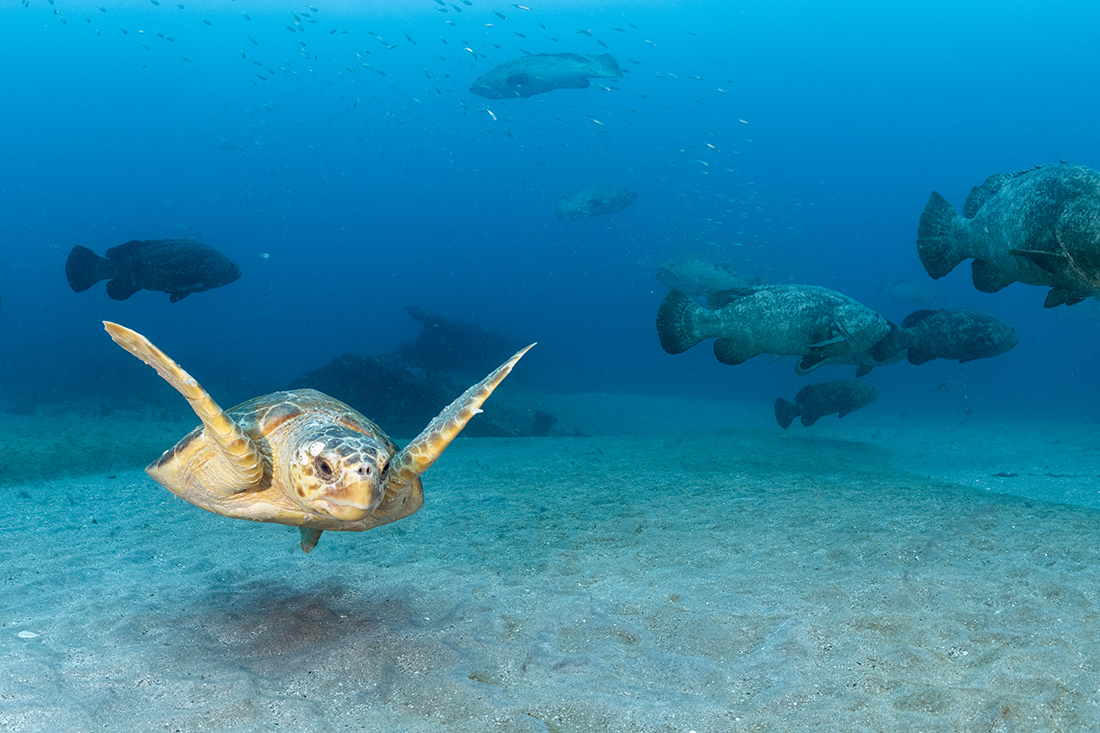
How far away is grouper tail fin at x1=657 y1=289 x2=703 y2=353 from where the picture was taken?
6211 millimetres

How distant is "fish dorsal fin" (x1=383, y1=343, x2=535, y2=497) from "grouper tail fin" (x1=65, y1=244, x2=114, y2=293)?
26.8 feet

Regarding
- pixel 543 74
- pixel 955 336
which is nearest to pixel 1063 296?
pixel 955 336

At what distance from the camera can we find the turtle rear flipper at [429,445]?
278 cm

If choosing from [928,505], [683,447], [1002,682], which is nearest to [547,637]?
[1002,682]

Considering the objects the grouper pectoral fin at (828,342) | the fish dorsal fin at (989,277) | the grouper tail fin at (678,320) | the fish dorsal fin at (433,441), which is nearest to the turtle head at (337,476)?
the fish dorsal fin at (433,441)

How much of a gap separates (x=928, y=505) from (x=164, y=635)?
5.69 meters

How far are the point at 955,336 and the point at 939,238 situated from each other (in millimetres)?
2831

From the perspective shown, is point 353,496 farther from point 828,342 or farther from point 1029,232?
point 828,342

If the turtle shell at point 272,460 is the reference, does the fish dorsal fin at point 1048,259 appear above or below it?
above

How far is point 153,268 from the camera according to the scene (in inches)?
324

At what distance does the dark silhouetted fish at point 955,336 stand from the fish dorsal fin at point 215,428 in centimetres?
674

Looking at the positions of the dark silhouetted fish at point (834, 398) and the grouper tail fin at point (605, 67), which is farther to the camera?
the grouper tail fin at point (605, 67)

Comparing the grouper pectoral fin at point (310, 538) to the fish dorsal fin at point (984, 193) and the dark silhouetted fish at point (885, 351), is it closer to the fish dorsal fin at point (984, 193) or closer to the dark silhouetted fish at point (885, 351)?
the dark silhouetted fish at point (885, 351)

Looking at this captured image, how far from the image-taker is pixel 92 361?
797 inches
